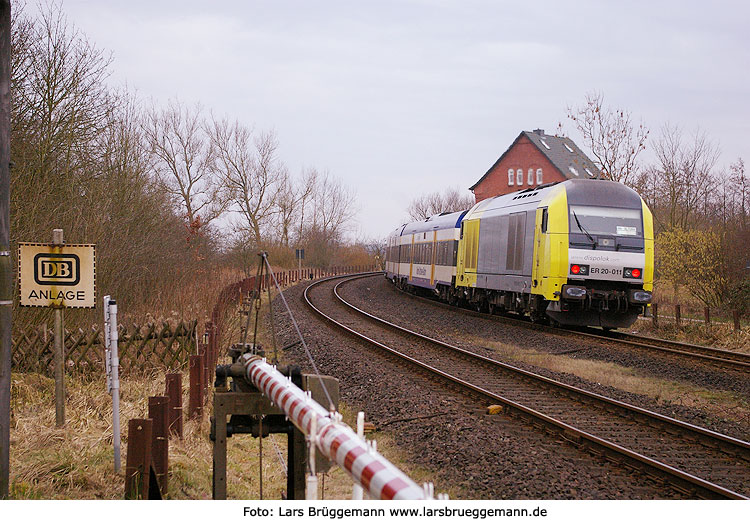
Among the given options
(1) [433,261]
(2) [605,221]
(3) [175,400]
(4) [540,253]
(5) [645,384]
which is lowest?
(5) [645,384]

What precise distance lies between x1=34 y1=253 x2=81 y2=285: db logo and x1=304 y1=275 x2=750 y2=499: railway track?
511 centimetres

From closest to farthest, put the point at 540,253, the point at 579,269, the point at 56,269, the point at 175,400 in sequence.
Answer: the point at 56,269 < the point at 175,400 < the point at 579,269 < the point at 540,253

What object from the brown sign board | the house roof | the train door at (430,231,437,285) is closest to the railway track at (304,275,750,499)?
the brown sign board

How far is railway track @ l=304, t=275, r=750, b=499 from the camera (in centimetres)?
616

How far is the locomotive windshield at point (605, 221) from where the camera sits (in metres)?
15.5

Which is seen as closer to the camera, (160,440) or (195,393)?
A: (160,440)

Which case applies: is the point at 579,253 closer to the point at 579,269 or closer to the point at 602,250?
the point at 579,269

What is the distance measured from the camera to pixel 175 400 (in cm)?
651

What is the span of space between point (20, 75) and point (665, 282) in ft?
59.7

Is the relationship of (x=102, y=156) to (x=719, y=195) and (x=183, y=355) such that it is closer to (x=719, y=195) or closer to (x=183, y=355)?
(x=183, y=355)

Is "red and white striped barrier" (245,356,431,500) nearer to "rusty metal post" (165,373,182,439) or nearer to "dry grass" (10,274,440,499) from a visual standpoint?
"dry grass" (10,274,440,499)

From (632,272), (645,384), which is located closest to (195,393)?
(645,384)

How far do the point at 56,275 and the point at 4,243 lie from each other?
167 centimetres

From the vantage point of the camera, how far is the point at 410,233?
1334 inches
